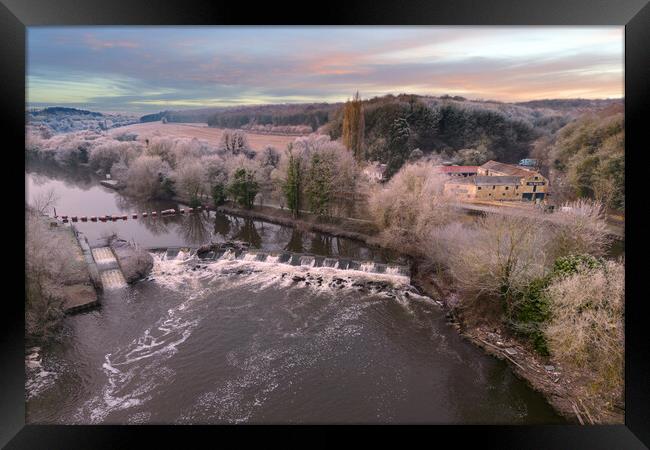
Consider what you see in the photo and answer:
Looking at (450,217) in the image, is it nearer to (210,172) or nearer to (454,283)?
(454,283)

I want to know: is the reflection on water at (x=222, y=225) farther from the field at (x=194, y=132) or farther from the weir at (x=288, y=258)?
the field at (x=194, y=132)

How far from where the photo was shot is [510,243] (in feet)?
21.0

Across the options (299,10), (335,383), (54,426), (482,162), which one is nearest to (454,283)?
(482,162)

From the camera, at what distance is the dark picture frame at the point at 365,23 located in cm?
406

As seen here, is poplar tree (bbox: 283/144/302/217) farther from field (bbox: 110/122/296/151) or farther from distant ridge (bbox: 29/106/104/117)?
distant ridge (bbox: 29/106/104/117)

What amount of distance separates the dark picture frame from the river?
48 centimetres

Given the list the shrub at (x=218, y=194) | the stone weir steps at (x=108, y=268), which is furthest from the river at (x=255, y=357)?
the shrub at (x=218, y=194)

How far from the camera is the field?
23.9 ft

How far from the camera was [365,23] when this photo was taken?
4105 mm

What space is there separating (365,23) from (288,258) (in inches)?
239

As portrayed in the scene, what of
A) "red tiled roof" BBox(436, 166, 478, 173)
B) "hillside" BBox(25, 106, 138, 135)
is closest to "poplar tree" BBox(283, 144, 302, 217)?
"red tiled roof" BBox(436, 166, 478, 173)

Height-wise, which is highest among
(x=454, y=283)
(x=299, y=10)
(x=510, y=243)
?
(x=299, y=10)

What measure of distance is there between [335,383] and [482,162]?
553 cm

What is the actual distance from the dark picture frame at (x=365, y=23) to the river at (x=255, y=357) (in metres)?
0.48
